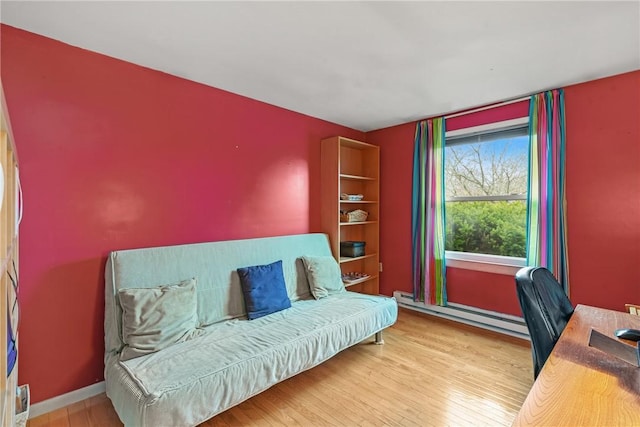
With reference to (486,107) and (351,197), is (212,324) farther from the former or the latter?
(486,107)

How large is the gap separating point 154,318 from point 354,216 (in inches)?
96.6

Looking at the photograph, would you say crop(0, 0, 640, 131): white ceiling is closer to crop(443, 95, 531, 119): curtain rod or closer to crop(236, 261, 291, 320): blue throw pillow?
crop(443, 95, 531, 119): curtain rod

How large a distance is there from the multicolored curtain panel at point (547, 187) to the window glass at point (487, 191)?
7.2 inches

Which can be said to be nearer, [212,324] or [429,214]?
[212,324]

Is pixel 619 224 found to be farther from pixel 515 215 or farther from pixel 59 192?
pixel 59 192

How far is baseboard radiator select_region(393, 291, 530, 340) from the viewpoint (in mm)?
2876

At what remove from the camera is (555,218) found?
260cm

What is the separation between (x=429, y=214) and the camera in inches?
135

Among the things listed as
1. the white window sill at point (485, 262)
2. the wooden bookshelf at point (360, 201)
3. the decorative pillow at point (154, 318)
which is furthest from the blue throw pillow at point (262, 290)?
the white window sill at point (485, 262)

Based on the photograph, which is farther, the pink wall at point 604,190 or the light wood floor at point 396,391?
the pink wall at point 604,190

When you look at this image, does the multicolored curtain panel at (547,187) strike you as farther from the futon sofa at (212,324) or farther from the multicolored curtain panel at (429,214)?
the futon sofa at (212,324)

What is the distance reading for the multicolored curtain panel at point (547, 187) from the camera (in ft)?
8.49

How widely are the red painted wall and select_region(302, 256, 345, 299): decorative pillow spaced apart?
0.82 meters

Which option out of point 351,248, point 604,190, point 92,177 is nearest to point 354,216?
point 351,248
